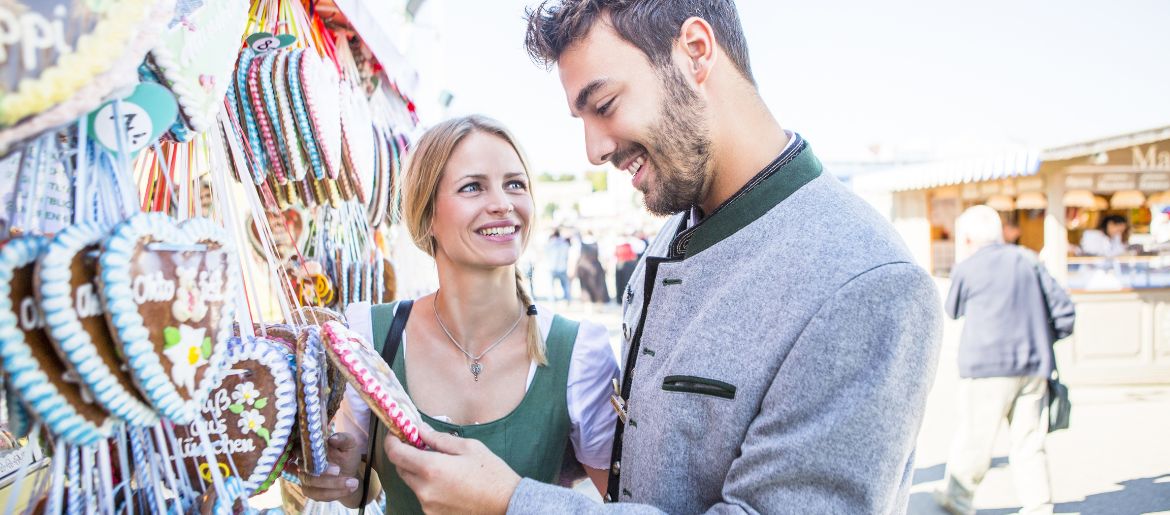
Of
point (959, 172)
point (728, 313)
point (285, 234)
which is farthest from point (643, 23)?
point (959, 172)

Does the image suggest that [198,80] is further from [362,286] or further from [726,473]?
[362,286]

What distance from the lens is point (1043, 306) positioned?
11.7 feet

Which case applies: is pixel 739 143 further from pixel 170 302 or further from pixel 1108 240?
pixel 1108 240

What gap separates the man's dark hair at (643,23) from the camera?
1.07 m

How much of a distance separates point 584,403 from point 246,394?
81 cm

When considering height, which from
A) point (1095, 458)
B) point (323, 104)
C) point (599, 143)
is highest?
point (323, 104)

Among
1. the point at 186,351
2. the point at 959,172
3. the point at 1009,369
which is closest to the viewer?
the point at 186,351

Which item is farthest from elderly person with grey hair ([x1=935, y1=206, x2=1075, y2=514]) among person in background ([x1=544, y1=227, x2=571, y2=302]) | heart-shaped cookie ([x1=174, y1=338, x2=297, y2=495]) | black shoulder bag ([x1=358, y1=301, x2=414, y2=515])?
person in background ([x1=544, y1=227, x2=571, y2=302])

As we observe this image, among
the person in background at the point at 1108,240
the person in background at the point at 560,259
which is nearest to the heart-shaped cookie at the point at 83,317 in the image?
the person in background at the point at 1108,240

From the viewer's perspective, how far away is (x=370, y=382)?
87cm

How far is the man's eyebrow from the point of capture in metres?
1.08

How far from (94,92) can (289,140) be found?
2.32ft

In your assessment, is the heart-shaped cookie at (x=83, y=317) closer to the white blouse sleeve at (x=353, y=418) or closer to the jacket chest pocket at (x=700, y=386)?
the jacket chest pocket at (x=700, y=386)

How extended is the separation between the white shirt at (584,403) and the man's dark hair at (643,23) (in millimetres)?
682
